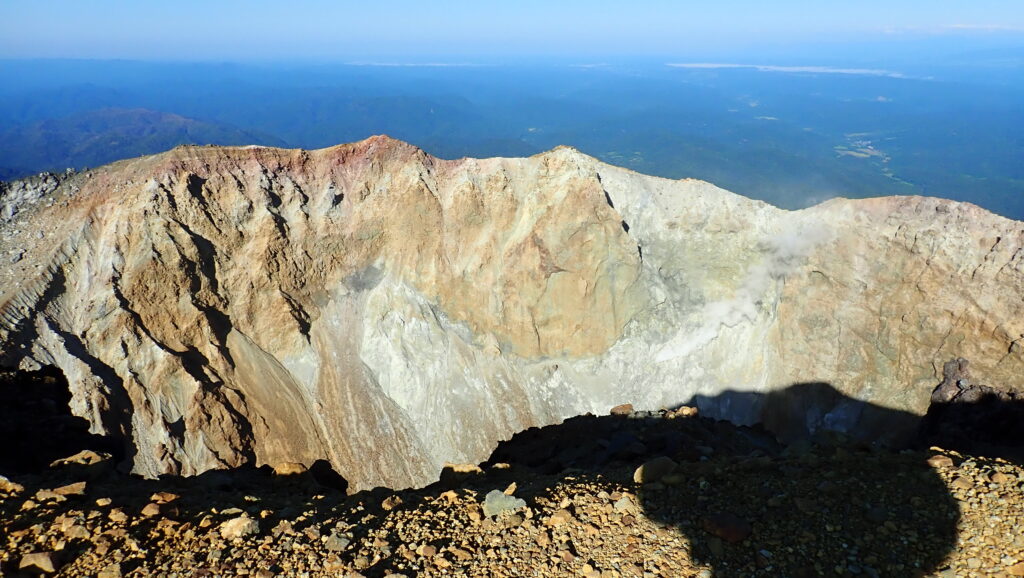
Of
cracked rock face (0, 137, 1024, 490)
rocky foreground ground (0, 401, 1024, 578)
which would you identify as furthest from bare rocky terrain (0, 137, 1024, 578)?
rocky foreground ground (0, 401, 1024, 578)

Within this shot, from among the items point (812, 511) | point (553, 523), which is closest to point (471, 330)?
point (553, 523)

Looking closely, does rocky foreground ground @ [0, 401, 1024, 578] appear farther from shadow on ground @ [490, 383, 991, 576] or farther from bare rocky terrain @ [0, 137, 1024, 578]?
bare rocky terrain @ [0, 137, 1024, 578]

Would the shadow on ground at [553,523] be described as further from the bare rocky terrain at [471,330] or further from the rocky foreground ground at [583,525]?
the bare rocky terrain at [471,330]

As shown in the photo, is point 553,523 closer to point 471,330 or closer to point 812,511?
point 812,511

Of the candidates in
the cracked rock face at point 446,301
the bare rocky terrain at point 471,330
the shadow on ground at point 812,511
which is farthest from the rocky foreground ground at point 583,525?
the cracked rock face at point 446,301

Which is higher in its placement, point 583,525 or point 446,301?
point 583,525

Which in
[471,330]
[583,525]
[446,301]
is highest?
[583,525]

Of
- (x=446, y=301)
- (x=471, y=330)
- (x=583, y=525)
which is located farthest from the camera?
(x=446, y=301)
